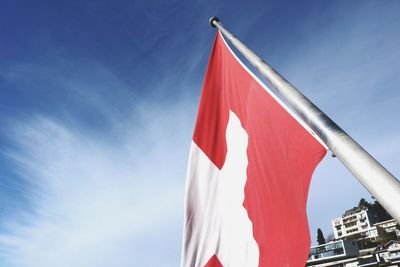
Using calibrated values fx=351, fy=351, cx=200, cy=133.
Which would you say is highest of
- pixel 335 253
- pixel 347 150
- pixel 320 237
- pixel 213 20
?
pixel 320 237

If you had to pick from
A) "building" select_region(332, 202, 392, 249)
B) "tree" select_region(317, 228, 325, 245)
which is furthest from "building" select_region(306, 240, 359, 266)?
"tree" select_region(317, 228, 325, 245)

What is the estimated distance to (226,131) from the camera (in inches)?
206

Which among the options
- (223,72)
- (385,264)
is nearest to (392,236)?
(385,264)

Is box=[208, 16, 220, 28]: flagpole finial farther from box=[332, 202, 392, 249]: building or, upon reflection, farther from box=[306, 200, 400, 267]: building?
box=[332, 202, 392, 249]: building

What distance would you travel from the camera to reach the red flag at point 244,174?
3520 mm

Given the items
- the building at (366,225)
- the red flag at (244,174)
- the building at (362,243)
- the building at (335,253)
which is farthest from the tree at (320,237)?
the red flag at (244,174)

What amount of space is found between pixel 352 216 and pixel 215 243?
436 feet

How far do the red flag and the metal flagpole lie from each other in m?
0.46

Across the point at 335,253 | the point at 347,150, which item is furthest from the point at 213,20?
the point at 335,253

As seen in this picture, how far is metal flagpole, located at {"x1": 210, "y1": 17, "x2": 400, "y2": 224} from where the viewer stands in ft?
6.66

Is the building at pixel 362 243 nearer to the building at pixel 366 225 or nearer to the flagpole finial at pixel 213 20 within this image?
the building at pixel 366 225

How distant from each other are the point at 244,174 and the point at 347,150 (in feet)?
7.80

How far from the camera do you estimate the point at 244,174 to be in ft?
15.3

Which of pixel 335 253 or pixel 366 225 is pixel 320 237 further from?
pixel 335 253
